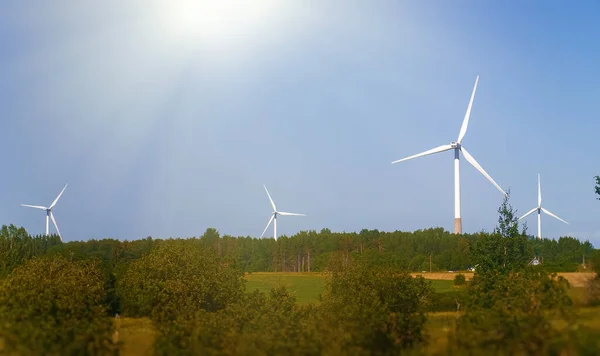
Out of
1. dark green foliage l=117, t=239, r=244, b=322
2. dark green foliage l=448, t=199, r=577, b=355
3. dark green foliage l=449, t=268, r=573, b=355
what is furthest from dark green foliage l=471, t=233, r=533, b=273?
dark green foliage l=449, t=268, r=573, b=355

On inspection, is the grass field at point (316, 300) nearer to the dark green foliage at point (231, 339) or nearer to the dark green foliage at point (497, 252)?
the dark green foliage at point (231, 339)

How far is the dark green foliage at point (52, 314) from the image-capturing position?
128 ft

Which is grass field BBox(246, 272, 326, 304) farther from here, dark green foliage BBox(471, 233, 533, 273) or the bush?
the bush

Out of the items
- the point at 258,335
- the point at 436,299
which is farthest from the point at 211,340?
the point at 436,299

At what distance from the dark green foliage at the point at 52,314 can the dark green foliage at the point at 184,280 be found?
690 centimetres

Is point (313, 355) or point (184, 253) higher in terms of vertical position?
point (184, 253)

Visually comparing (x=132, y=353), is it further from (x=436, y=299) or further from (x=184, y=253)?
(x=436, y=299)

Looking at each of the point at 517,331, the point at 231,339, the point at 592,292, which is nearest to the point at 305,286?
the point at 592,292

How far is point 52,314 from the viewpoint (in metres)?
67.4

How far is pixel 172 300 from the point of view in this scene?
95875 mm

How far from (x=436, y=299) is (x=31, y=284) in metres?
57.9

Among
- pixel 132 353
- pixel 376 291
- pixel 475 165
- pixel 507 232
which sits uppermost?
pixel 475 165

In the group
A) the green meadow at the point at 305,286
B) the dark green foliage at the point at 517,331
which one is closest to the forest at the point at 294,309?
the dark green foliage at the point at 517,331

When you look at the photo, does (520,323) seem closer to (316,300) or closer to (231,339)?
(231,339)
